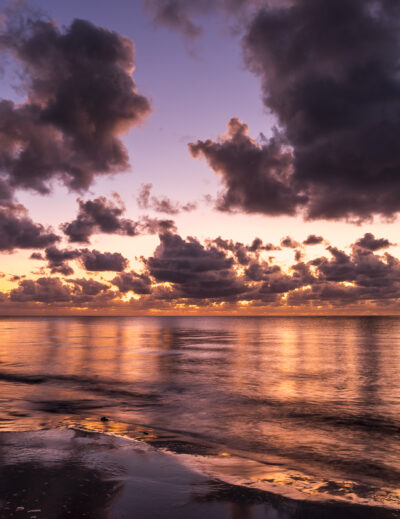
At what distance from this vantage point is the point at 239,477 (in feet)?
26.5

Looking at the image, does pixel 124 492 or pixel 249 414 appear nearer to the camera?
pixel 124 492

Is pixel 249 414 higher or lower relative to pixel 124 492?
lower

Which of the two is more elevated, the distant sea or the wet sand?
the wet sand

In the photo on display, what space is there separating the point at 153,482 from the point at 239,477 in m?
1.93

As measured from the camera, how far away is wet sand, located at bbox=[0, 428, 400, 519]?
5.98 meters

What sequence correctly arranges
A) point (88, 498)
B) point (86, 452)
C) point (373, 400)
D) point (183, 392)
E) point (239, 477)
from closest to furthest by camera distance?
1. point (88, 498)
2. point (239, 477)
3. point (86, 452)
4. point (373, 400)
5. point (183, 392)

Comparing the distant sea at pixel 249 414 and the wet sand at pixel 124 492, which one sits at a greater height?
the wet sand at pixel 124 492

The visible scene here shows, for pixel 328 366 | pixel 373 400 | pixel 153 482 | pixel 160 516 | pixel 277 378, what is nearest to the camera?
pixel 160 516

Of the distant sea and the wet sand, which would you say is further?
the distant sea

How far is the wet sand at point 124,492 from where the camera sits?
5980 mm

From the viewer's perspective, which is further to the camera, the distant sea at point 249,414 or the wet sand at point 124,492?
the distant sea at point 249,414

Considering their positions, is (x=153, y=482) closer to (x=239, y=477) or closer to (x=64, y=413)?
Result: (x=239, y=477)

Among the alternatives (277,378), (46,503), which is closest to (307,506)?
(46,503)

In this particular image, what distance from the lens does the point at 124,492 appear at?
668 cm
